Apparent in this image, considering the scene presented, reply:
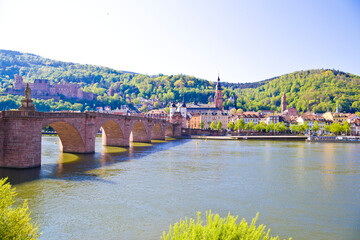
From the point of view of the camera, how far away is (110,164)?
109ft

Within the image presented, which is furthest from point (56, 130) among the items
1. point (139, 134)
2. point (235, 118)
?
point (235, 118)

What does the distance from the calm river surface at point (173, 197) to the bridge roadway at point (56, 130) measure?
1474mm

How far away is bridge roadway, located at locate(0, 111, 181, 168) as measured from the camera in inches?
1047

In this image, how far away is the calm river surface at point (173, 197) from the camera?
15045 mm

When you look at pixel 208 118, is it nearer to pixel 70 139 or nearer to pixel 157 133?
pixel 157 133

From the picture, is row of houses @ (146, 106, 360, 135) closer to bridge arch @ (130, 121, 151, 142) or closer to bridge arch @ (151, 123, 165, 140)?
bridge arch @ (151, 123, 165, 140)

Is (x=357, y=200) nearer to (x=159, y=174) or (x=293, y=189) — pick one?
(x=293, y=189)

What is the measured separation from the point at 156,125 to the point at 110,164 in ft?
154

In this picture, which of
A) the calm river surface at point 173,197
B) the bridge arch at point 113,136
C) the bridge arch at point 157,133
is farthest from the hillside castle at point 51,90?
the calm river surface at point 173,197

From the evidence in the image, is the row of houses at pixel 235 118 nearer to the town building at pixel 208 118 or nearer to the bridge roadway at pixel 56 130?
the town building at pixel 208 118

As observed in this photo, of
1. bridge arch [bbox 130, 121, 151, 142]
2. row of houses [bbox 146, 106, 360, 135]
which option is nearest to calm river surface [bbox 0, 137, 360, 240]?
bridge arch [bbox 130, 121, 151, 142]

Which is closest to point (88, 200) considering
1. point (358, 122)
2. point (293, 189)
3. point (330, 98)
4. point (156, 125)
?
point (293, 189)

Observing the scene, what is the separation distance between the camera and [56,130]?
37.2 m

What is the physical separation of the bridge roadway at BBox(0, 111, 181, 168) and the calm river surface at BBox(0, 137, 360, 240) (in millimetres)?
1474
